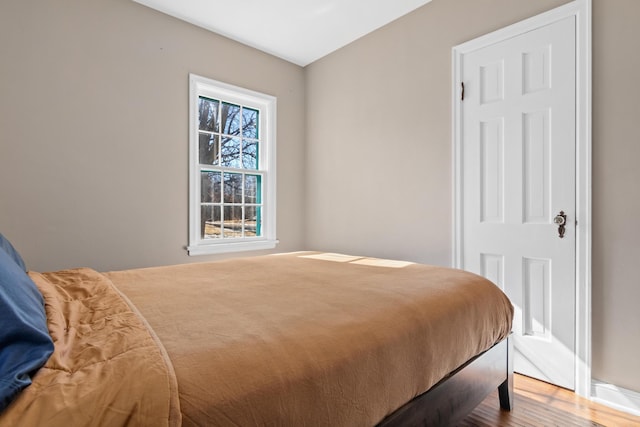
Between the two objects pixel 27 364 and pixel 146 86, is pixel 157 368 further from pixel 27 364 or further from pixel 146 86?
pixel 146 86

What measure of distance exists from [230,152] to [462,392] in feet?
9.53

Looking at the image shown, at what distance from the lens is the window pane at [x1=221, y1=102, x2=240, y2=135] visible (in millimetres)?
3433

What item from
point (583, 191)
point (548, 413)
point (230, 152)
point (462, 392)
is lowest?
point (548, 413)

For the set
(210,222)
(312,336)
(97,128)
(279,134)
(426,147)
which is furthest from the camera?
(279,134)

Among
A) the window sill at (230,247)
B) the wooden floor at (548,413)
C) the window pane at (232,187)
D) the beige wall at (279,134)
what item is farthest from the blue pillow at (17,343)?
the window pane at (232,187)

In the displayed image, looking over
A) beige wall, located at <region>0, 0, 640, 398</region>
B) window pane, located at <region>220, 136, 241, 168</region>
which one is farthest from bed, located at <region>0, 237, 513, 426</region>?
window pane, located at <region>220, 136, 241, 168</region>

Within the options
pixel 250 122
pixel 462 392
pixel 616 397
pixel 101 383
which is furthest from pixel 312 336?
pixel 250 122

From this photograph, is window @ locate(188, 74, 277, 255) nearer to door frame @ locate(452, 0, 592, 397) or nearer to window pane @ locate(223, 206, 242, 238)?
window pane @ locate(223, 206, 242, 238)

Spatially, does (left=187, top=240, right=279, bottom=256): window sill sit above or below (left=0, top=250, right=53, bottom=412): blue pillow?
below

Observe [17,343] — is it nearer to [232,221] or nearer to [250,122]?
[232,221]

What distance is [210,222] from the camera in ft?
10.8

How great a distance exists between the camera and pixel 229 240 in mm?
3408

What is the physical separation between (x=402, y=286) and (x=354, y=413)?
27.0 inches

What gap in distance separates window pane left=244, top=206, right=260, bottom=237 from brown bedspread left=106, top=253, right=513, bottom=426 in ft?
5.69
